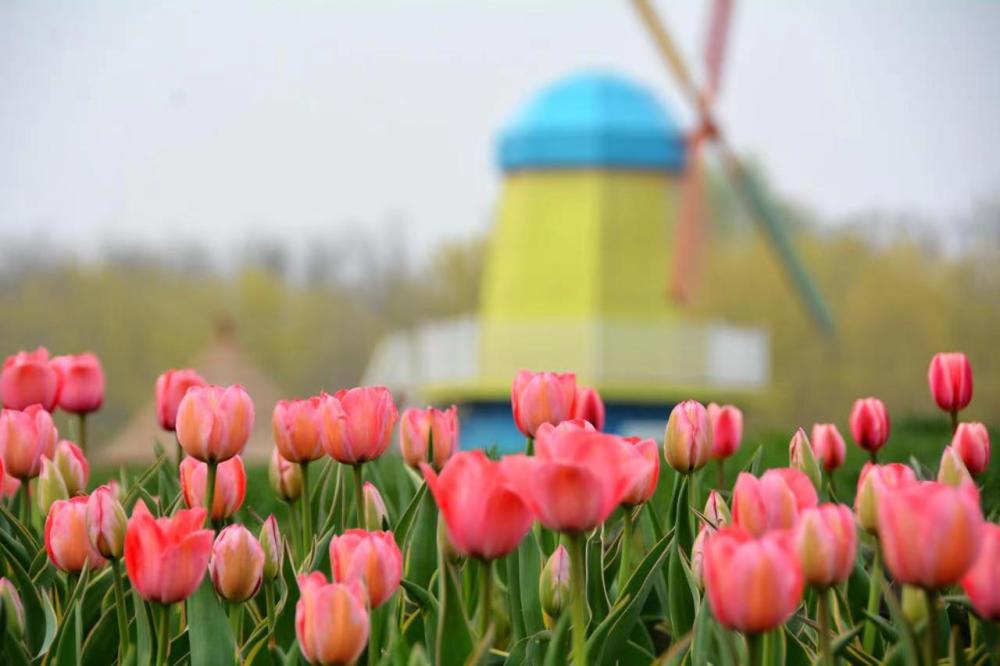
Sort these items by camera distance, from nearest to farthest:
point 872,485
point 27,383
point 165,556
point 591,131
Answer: point 165,556 < point 872,485 < point 27,383 < point 591,131

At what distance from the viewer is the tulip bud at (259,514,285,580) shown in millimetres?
1950

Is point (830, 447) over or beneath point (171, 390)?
beneath

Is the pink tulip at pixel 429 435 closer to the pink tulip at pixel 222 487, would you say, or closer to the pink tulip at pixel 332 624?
the pink tulip at pixel 222 487

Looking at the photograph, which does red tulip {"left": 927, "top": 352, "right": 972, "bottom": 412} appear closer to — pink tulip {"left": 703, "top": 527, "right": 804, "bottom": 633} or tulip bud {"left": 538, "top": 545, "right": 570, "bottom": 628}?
tulip bud {"left": 538, "top": 545, "right": 570, "bottom": 628}

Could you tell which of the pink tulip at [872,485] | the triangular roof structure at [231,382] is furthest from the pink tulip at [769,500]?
the triangular roof structure at [231,382]

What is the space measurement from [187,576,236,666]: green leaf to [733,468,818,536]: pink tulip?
0.60 m

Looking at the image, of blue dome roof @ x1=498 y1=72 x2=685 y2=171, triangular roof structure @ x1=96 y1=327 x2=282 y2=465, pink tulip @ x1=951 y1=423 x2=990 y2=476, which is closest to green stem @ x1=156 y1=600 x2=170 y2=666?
pink tulip @ x1=951 y1=423 x2=990 y2=476

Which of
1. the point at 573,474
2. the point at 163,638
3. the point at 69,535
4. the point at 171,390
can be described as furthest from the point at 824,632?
the point at 171,390

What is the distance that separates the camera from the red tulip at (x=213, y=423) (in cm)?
199

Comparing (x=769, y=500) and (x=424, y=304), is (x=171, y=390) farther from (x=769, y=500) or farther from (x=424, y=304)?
(x=424, y=304)

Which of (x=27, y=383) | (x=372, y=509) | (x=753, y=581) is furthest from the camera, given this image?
(x=27, y=383)

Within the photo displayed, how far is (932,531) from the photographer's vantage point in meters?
1.33

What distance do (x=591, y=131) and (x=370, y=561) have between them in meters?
14.9

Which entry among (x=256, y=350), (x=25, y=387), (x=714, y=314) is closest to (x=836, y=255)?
(x=714, y=314)
